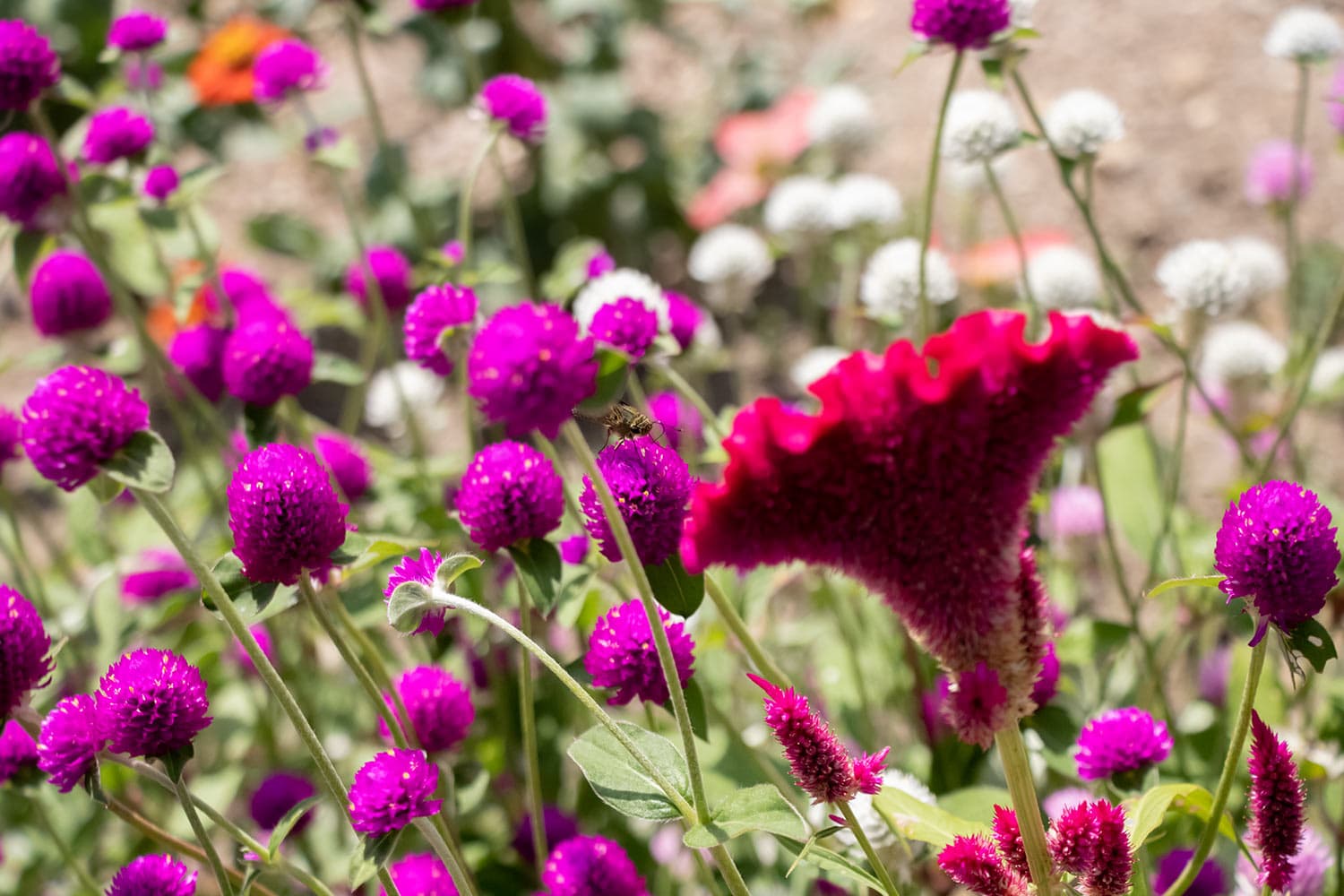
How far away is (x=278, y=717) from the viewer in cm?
227

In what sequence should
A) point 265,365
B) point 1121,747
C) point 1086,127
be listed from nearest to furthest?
point 1121,747, point 265,365, point 1086,127

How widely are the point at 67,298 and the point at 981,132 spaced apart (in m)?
1.41

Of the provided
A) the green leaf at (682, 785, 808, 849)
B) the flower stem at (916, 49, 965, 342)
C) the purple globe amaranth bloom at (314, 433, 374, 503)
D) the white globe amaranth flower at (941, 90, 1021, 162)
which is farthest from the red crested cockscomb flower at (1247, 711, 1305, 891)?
the purple globe amaranth bloom at (314, 433, 374, 503)

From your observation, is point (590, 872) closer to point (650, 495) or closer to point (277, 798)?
point (650, 495)

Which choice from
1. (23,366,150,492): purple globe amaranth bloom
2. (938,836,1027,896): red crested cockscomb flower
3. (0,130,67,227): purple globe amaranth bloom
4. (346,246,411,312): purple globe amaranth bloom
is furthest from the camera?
(346,246,411,312): purple globe amaranth bloom

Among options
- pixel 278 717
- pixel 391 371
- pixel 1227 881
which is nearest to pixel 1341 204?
pixel 1227 881

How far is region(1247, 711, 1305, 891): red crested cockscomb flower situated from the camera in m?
0.89

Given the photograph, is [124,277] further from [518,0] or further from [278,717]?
[518,0]

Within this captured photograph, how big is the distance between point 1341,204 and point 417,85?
8.24 ft

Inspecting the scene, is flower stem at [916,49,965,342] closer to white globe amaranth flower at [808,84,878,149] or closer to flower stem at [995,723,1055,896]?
flower stem at [995,723,1055,896]

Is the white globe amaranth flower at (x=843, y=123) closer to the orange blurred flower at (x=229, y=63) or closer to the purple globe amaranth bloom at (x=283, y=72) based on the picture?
the purple globe amaranth bloom at (x=283, y=72)

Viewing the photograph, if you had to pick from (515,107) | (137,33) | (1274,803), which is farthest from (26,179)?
(1274,803)

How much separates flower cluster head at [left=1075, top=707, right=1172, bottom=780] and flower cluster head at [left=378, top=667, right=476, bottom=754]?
0.63 m

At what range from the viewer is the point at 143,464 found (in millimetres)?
980
